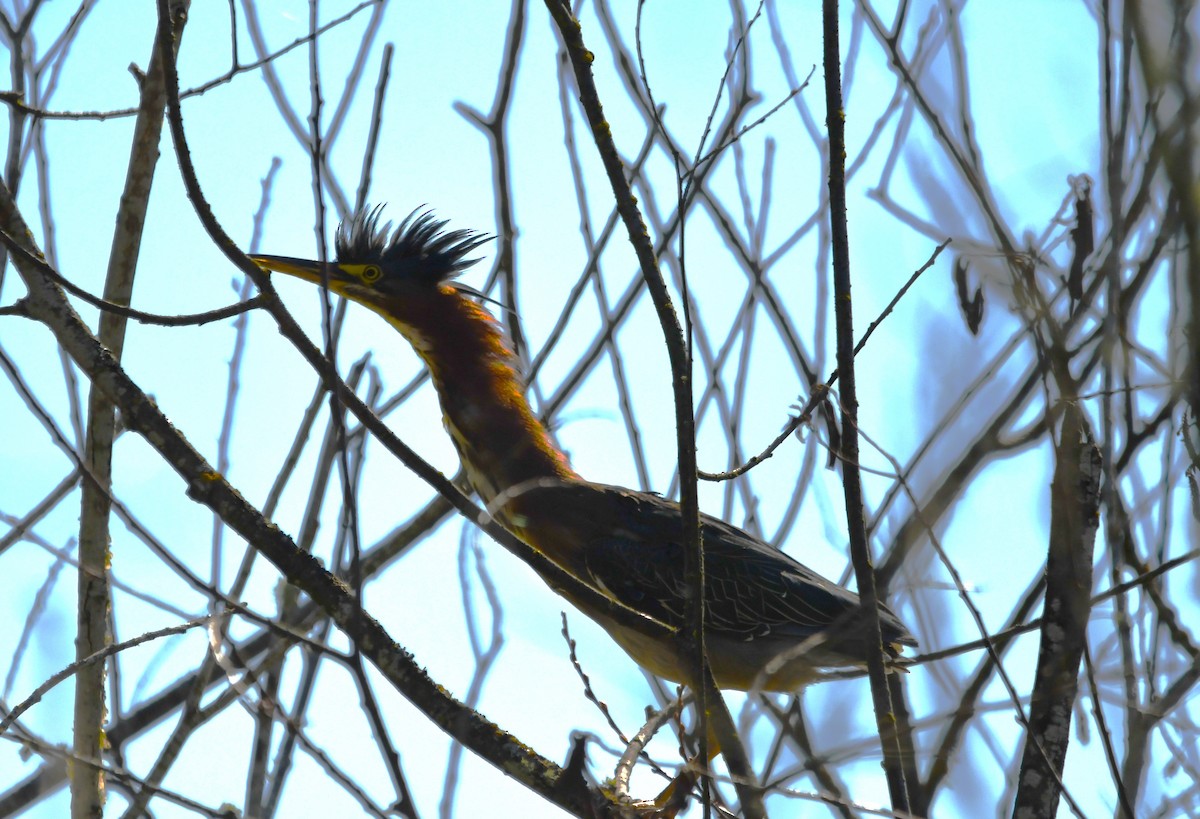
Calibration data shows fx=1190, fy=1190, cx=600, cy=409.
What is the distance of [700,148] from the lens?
2.54 metres

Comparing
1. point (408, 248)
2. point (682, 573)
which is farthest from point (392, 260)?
point (682, 573)

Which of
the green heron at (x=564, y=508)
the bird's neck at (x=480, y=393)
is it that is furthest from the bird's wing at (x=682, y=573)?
the bird's neck at (x=480, y=393)

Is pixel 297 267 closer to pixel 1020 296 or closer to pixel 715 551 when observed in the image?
pixel 715 551

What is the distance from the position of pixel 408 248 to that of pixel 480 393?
0.64 metres

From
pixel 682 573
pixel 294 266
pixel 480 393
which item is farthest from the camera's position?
pixel 480 393

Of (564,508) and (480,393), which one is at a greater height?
(480,393)

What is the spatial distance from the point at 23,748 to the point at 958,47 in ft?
9.17

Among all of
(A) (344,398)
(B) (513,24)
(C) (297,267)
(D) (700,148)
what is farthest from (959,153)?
→ (C) (297,267)

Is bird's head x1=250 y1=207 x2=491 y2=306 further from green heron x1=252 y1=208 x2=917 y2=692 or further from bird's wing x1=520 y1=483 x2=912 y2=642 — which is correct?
bird's wing x1=520 y1=483 x2=912 y2=642

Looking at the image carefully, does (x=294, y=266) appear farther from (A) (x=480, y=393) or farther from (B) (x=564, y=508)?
(B) (x=564, y=508)

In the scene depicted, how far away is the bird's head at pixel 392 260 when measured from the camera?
455cm

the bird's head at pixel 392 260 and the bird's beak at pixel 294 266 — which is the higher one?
the bird's head at pixel 392 260

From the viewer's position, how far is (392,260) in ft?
15.1

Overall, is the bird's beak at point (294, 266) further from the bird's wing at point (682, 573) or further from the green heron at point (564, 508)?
the bird's wing at point (682, 573)
